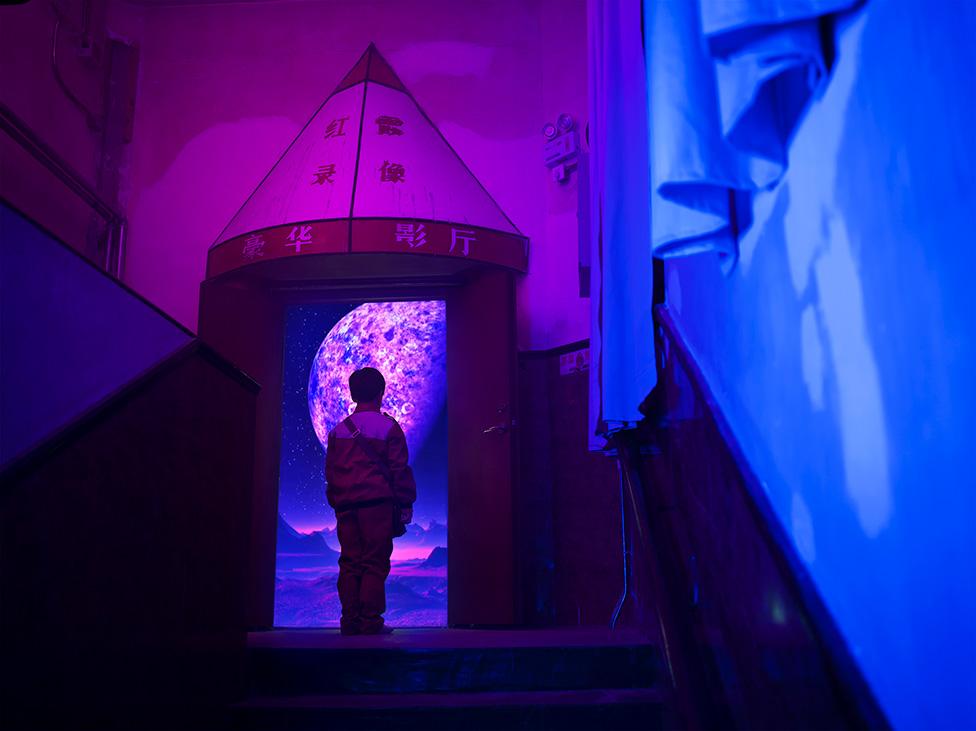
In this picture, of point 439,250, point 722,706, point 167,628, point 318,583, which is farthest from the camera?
point 318,583

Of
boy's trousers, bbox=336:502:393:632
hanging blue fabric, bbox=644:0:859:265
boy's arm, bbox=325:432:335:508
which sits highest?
hanging blue fabric, bbox=644:0:859:265

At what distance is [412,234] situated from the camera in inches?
174

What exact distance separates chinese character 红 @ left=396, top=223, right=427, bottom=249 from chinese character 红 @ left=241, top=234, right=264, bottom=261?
2.50 feet

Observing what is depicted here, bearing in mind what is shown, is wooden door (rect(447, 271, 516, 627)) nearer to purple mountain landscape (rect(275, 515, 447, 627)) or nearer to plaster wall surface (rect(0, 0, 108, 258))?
plaster wall surface (rect(0, 0, 108, 258))

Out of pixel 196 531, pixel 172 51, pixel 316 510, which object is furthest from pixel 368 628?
pixel 316 510

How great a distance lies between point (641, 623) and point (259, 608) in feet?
7.46

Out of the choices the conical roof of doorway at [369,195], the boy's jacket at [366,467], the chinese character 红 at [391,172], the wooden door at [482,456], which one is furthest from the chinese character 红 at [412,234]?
the boy's jacket at [366,467]

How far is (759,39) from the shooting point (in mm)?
1189

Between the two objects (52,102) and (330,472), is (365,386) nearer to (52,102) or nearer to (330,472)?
(330,472)

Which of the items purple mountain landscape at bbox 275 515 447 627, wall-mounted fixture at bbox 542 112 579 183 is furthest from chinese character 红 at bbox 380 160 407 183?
purple mountain landscape at bbox 275 515 447 627

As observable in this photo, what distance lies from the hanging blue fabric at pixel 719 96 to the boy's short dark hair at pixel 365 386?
8.43ft

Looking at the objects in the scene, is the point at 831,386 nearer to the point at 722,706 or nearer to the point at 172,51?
the point at 722,706

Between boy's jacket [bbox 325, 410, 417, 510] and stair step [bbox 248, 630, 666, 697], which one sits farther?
boy's jacket [bbox 325, 410, 417, 510]

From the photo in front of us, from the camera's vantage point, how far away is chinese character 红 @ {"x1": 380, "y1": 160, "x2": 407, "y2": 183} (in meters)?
4.70
